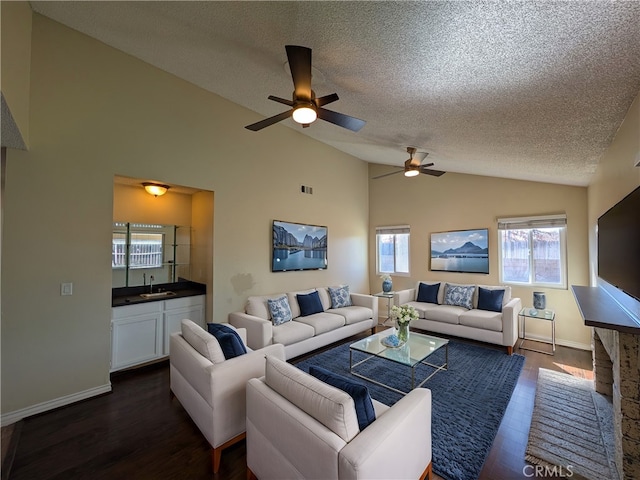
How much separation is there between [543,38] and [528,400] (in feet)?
10.1

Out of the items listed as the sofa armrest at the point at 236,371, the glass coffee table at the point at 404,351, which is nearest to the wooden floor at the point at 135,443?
the sofa armrest at the point at 236,371

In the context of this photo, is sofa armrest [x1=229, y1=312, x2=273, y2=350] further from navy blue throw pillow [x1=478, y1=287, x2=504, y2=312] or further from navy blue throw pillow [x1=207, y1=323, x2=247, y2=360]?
navy blue throw pillow [x1=478, y1=287, x2=504, y2=312]

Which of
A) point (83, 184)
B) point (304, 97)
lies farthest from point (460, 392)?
point (83, 184)

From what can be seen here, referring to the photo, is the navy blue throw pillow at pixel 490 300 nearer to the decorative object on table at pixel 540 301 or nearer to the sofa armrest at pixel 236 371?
the decorative object on table at pixel 540 301

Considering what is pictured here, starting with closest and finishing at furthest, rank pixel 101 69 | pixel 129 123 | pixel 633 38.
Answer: pixel 633 38 < pixel 101 69 < pixel 129 123

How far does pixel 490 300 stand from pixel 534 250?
116 centimetres

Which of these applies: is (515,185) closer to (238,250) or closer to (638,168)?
(638,168)

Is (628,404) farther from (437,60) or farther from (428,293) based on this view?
(428,293)

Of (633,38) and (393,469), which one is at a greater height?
(633,38)

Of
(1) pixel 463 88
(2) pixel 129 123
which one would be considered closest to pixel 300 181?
(2) pixel 129 123

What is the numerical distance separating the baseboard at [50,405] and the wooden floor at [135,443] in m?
0.06

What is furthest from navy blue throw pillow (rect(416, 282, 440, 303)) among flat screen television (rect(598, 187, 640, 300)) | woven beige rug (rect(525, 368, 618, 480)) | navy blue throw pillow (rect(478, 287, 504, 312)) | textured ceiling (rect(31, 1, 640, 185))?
flat screen television (rect(598, 187, 640, 300))

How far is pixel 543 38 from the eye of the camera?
140 centimetres

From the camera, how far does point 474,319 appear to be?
168 inches
